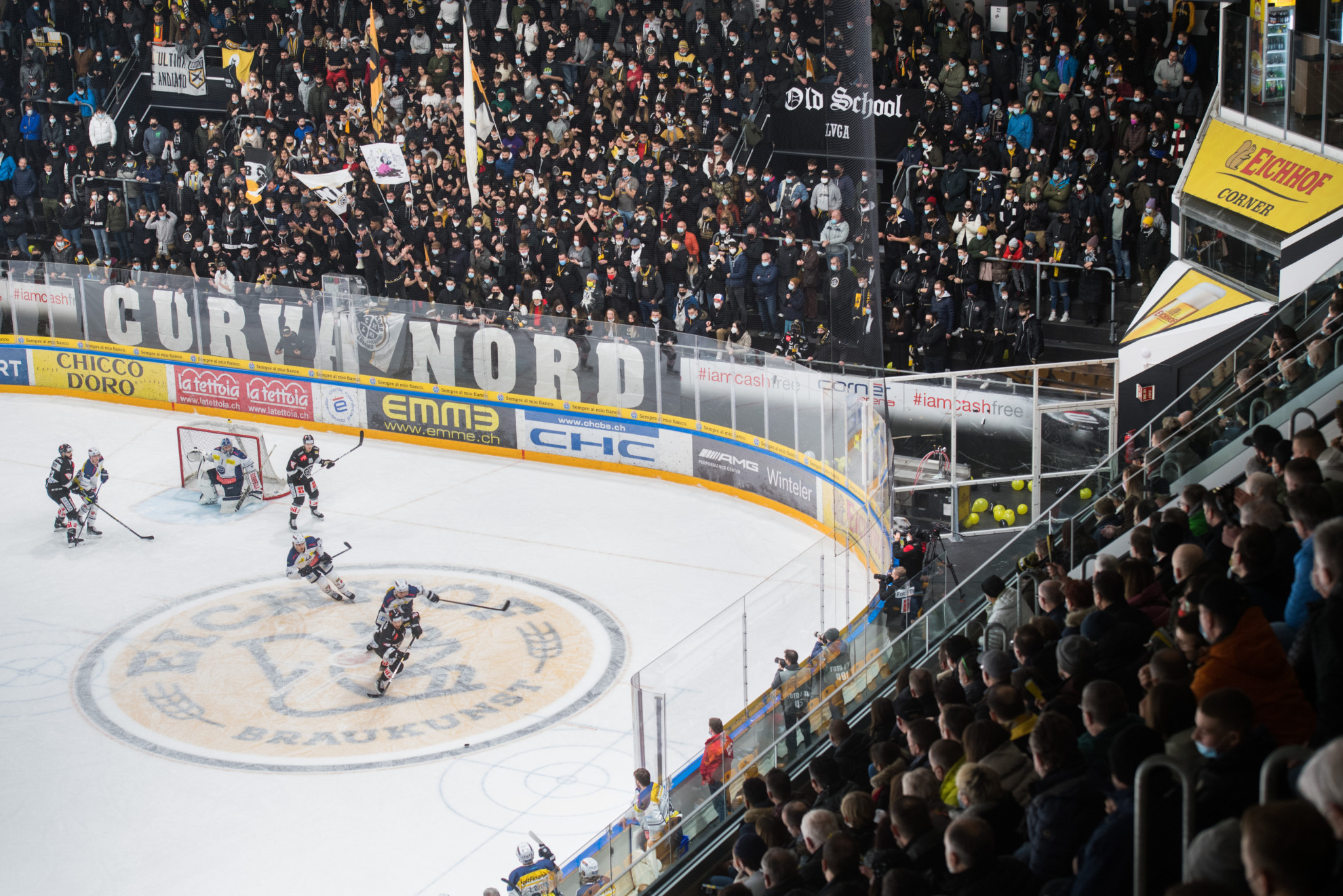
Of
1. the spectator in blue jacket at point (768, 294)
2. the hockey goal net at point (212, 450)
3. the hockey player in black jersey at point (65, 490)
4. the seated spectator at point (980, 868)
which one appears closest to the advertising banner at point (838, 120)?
the spectator in blue jacket at point (768, 294)

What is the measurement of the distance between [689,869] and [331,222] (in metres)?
19.5

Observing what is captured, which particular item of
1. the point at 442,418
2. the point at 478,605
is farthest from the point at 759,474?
the point at 442,418

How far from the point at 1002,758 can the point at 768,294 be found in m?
16.4

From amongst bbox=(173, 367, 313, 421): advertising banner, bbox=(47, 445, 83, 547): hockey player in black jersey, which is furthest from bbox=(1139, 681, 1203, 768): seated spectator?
bbox=(173, 367, 313, 421): advertising banner

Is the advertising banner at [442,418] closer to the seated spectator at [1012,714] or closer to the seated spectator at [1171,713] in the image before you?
the seated spectator at [1012,714]

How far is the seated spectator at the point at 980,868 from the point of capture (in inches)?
188

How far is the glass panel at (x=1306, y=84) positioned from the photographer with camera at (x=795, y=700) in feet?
30.1

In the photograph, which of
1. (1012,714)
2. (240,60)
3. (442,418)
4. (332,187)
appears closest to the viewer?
(1012,714)

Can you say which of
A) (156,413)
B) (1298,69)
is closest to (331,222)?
(156,413)

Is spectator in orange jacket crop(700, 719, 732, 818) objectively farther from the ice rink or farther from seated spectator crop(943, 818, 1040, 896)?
seated spectator crop(943, 818, 1040, 896)

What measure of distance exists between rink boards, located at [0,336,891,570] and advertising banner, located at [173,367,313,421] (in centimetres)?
2

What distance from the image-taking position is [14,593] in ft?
55.9

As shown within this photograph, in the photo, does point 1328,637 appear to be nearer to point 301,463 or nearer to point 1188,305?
point 1188,305

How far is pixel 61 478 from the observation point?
18406 mm
